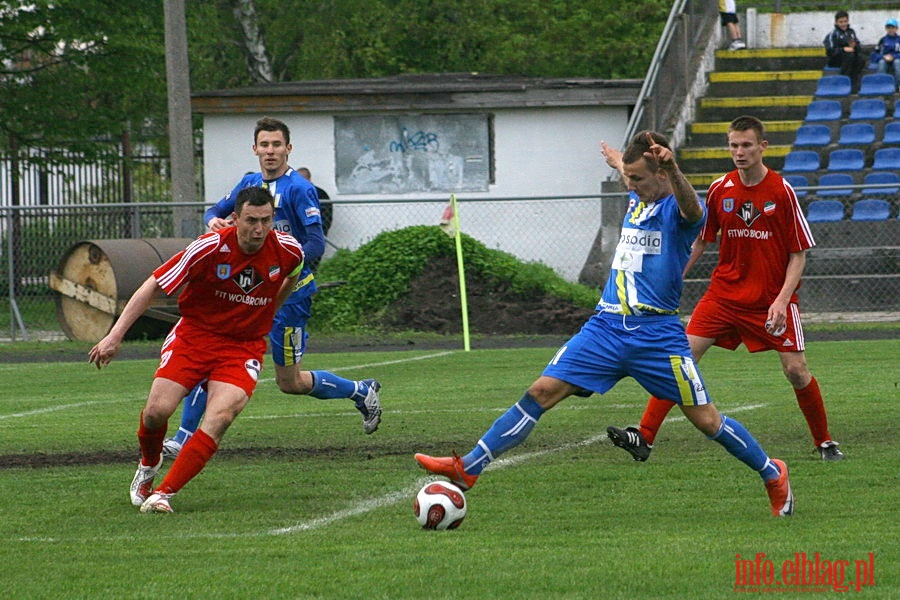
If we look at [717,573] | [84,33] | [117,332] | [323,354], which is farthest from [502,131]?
[717,573]

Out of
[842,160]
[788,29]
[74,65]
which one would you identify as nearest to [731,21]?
[788,29]

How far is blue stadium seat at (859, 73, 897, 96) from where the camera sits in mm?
25117

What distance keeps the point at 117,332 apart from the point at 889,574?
3.83m

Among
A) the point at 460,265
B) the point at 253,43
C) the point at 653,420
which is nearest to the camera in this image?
the point at 653,420

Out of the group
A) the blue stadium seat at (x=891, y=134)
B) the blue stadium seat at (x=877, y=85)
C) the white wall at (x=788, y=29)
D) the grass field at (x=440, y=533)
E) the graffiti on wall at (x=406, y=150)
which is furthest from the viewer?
the white wall at (x=788, y=29)

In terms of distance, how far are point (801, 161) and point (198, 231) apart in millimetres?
9984

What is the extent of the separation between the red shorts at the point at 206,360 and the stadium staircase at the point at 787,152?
→ 12307 millimetres

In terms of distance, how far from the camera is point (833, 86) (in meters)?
25.4

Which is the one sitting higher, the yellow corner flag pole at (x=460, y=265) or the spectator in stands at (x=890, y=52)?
the spectator in stands at (x=890, y=52)

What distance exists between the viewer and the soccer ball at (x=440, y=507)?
6.32m

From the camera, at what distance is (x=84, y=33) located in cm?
2595

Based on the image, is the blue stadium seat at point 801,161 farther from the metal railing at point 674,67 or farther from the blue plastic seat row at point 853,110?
the metal railing at point 674,67

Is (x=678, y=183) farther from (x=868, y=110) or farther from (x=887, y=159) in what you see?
(x=868, y=110)

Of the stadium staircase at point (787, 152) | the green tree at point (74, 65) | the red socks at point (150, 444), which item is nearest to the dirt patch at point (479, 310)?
the stadium staircase at point (787, 152)
